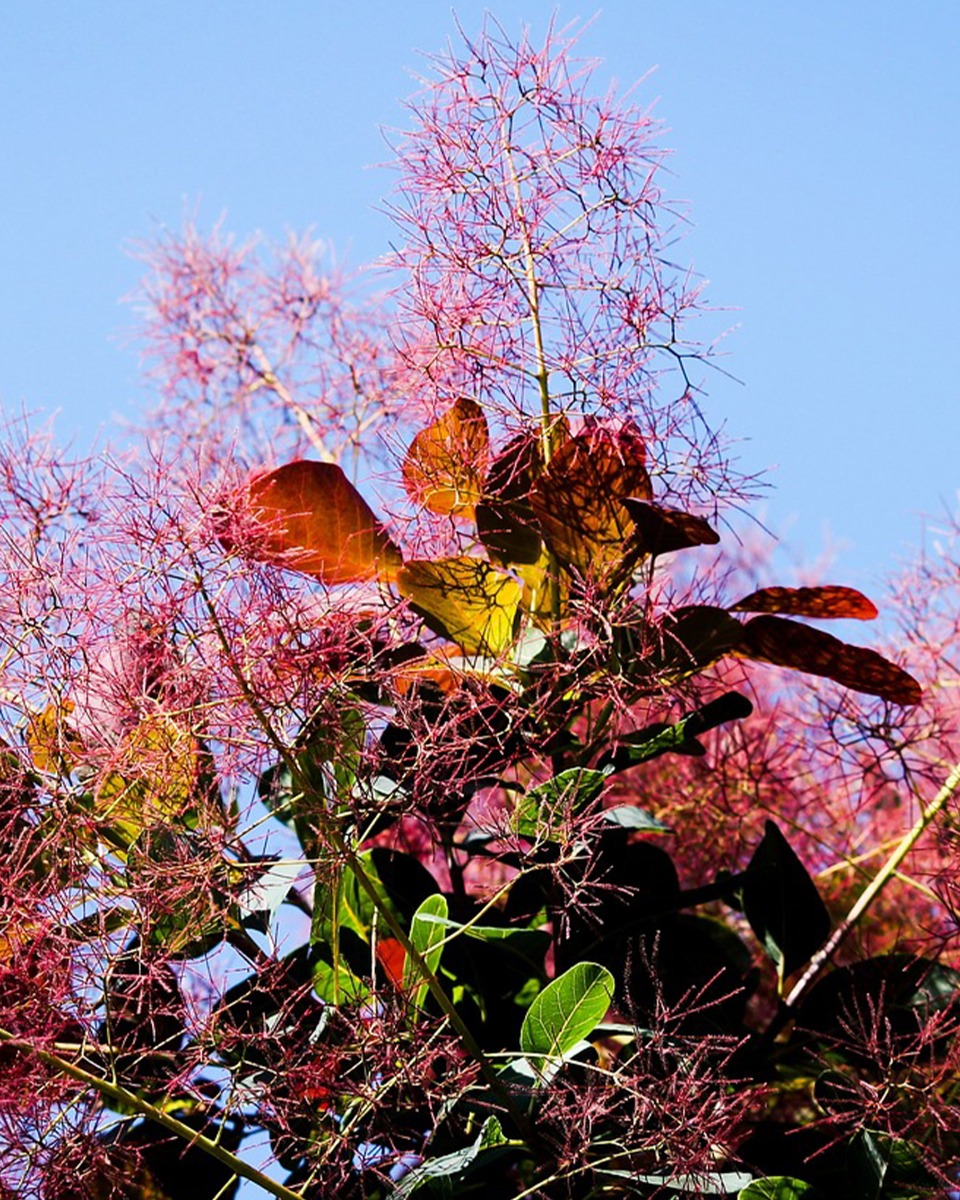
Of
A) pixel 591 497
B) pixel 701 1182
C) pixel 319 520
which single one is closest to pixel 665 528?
pixel 591 497

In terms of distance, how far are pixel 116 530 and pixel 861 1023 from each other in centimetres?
43

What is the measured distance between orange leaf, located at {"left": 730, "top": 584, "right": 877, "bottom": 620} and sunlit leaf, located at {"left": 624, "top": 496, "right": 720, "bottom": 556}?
0.06 m

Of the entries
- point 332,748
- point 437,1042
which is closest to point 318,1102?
point 437,1042

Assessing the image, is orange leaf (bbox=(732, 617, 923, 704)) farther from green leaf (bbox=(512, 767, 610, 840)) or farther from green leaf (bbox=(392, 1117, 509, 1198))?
green leaf (bbox=(392, 1117, 509, 1198))

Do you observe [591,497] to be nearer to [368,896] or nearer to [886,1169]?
[368,896]

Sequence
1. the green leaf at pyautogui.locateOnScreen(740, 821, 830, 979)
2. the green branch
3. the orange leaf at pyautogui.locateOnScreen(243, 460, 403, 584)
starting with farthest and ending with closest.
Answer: the green leaf at pyautogui.locateOnScreen(740, 821, 830, 979) → the orange leaf at pyautogui.locateOnScreen(243, 460, 403, 584) → the green branch

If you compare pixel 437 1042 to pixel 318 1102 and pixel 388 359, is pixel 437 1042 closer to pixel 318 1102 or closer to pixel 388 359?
pixel 318 1102

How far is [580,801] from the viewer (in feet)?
2.93

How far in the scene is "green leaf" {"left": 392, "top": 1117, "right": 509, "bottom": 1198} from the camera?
2.68ft

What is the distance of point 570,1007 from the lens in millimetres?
839

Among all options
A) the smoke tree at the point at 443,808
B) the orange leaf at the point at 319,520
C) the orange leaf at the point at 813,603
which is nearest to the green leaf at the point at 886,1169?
the smoke tree at the point at 443,808

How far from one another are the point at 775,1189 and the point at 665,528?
31 cm

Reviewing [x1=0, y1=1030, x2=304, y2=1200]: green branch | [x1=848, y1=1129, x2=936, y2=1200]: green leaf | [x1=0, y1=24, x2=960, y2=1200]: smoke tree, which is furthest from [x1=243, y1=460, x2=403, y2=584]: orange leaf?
[x1=848, y1=1129, x2=936, y2=1200]: green leaf

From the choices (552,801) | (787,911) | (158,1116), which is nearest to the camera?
(158,1116)
